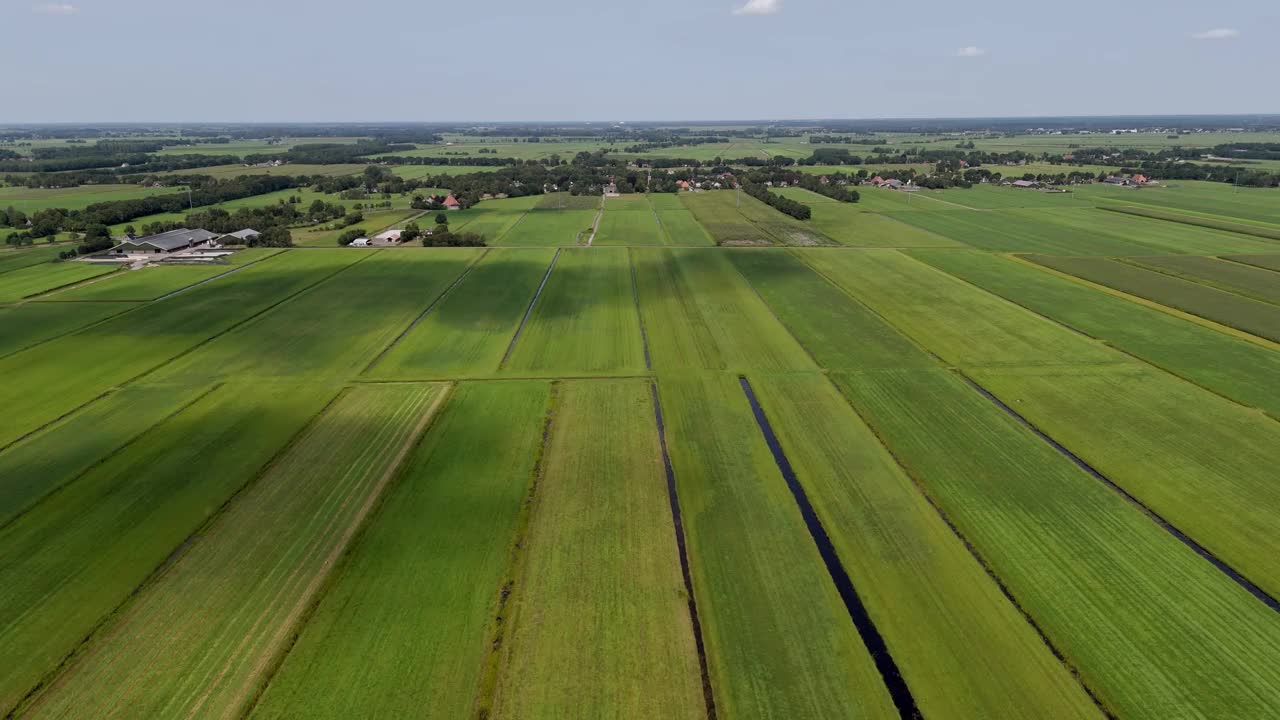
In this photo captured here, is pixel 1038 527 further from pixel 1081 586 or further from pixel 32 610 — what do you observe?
pixel 32 610

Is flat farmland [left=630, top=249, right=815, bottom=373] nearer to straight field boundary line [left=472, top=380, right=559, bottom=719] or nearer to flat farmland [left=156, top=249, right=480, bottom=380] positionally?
straight field boundary line [left=472, top=380, right=559, bottom=719]

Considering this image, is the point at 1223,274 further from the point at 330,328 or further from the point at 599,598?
the point at 330,328

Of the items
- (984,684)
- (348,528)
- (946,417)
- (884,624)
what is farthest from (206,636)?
(946,417)

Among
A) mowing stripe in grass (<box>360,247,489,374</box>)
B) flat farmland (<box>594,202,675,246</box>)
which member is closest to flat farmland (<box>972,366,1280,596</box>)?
mowing stripe in grass (<box>360,247,489,374</box>)

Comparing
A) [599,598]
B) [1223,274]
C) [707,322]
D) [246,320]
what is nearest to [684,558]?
[599,598]

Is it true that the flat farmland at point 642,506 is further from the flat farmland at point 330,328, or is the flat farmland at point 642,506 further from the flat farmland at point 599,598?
the flat farmland at point 330,328

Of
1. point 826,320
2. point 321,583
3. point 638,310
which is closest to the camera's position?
point 321,583
